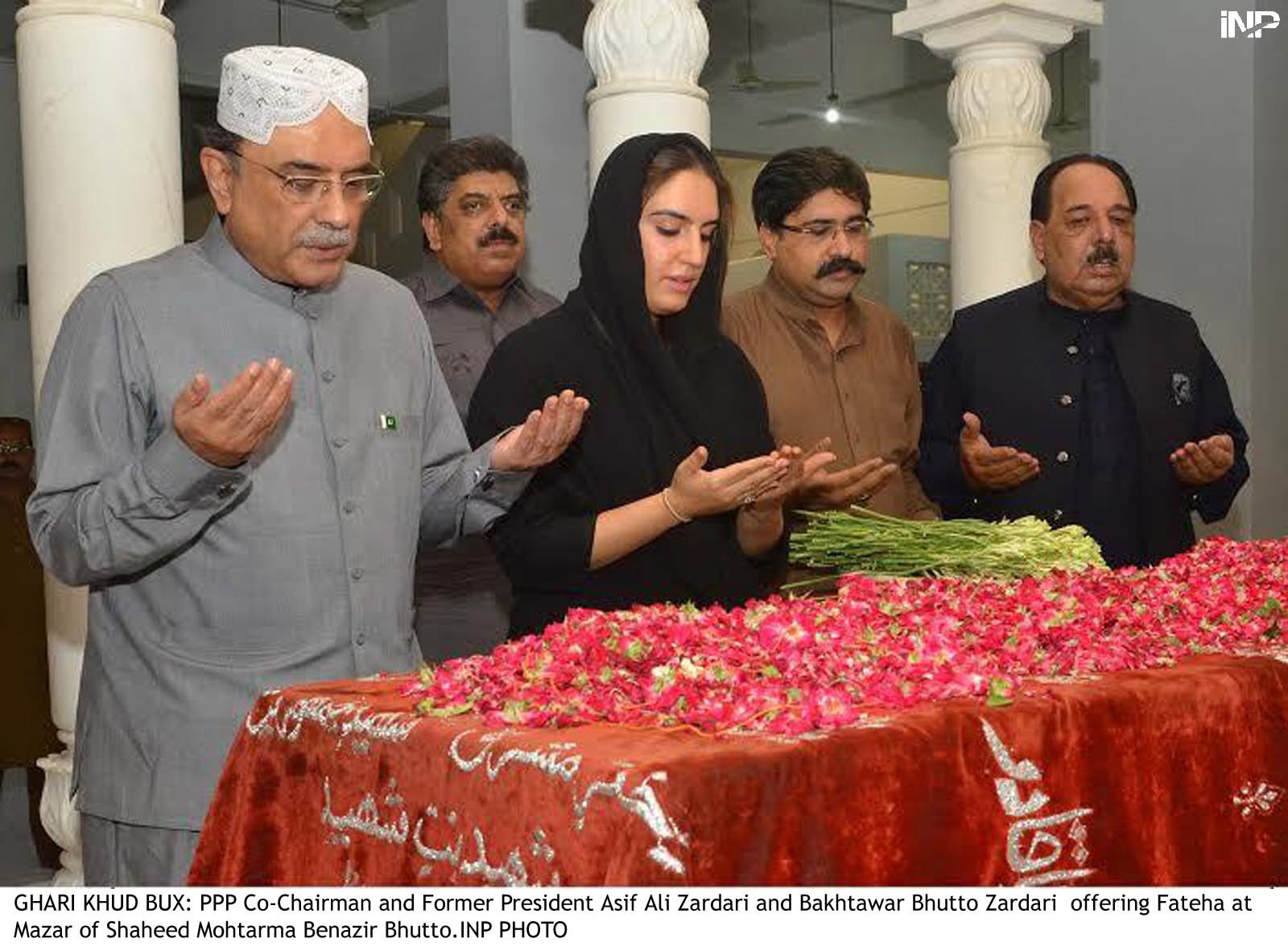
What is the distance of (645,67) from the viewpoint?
16.2 ft

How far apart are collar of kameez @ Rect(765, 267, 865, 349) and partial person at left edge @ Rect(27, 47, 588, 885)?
1.38 meters

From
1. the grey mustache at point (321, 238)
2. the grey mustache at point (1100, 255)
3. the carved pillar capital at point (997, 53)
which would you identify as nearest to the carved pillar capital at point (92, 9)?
the grey mustache at point (321, 238)

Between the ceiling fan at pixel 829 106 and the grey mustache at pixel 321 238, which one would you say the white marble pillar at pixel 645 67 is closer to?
the grey mustache at pixel 321 238

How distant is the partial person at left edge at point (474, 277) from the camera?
4.04 m

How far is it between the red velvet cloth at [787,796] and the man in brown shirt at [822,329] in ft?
5.29

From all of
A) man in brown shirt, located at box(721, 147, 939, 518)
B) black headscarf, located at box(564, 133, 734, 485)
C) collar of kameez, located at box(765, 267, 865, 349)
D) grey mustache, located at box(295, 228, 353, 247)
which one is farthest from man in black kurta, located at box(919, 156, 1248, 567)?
grey mustache, located at box(295, 228, 353, 247)

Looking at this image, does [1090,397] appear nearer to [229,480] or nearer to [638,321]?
[638,321]

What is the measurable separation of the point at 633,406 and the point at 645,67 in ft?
7.08

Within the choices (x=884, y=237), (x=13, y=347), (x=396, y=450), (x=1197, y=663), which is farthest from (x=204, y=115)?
(x=1197, y=663)

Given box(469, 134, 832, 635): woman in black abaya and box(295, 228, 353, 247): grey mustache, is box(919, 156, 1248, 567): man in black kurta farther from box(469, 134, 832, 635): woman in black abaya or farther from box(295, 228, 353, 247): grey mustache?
box(295, 228, 353, 247): grey mustache

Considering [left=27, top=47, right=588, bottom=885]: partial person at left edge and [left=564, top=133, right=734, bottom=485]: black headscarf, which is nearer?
[left=27, top=47, right=588, bottom=885]: partial person at left edge

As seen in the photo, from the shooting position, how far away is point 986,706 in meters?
1.98

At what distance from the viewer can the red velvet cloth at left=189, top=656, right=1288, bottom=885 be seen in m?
1.66
